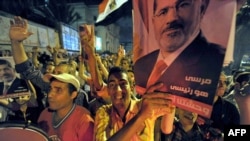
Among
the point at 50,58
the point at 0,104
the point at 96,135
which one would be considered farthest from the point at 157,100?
the point at 0,104

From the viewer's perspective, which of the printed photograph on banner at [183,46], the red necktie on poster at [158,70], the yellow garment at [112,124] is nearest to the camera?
the printed photograph on banner at [183,46]

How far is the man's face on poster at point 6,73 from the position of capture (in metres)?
1.81

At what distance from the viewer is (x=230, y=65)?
61.5 inches

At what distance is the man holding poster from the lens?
4.63 ft

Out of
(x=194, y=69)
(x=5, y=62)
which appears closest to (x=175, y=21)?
(x=194, y=69)

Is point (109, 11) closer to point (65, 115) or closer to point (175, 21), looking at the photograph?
point (175, 21)

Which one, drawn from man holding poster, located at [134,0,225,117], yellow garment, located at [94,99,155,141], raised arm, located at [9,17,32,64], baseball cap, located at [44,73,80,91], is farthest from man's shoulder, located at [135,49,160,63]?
raised arm, located at [9,17,32,64]

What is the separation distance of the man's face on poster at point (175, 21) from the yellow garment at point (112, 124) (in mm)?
480

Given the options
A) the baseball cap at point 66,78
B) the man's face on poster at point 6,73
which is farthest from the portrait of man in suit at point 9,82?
the baseball cap at point 66,78

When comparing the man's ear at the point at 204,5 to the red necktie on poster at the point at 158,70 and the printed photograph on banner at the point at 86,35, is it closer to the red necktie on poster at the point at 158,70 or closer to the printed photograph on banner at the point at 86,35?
the red necktie on poster at the point at 158,70

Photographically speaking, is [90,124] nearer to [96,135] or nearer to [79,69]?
[96,135]

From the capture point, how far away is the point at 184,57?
4.93ft

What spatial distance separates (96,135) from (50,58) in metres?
0.67

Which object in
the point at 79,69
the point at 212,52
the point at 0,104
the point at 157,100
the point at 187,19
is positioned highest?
the point at 187,19
